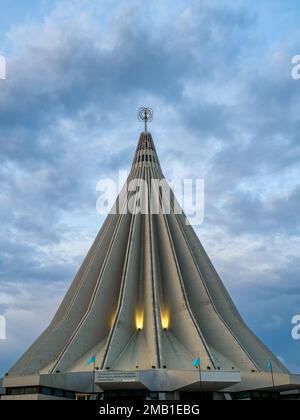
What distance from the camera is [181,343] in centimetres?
3241

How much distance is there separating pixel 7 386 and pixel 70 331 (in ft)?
23.0

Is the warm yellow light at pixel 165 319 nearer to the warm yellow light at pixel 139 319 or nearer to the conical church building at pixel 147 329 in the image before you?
the conical church building at pixel 147 329

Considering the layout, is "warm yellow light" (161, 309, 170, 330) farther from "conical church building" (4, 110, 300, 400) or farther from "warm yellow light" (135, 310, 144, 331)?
"warm yellow light" (135, 310, 144, 331)

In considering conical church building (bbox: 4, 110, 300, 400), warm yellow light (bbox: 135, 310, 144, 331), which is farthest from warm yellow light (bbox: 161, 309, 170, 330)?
warm yellow light (bbox: 135, 310, 144, 331)

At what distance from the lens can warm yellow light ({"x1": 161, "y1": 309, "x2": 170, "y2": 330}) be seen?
112ft

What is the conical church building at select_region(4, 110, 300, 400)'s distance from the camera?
27.3m

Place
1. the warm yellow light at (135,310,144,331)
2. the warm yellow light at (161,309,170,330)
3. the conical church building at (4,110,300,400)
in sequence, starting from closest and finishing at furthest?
the conical church building at (4,110,300,400) < the warm yellow light at (135,310,144,331) < the warm yellow light at (161,309,170,330)

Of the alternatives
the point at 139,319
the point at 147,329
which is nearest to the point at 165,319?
the point at 139,319

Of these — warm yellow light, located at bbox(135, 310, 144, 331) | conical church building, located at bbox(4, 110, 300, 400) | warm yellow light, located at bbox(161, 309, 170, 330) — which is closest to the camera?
conical church building, located at bbox(4, 110, 300, 400)

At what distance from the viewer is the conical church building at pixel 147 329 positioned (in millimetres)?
27281

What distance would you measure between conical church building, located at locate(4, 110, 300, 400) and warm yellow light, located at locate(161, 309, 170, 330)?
8 centimetres

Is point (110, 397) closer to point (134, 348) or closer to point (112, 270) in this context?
point (134, 348)

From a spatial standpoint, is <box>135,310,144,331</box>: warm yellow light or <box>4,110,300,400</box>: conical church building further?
<box>135,310,144,331</box>: warm yellow light

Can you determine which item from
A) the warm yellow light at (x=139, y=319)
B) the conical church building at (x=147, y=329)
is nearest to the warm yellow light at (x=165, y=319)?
the conical church building at (x=147, y=329)
